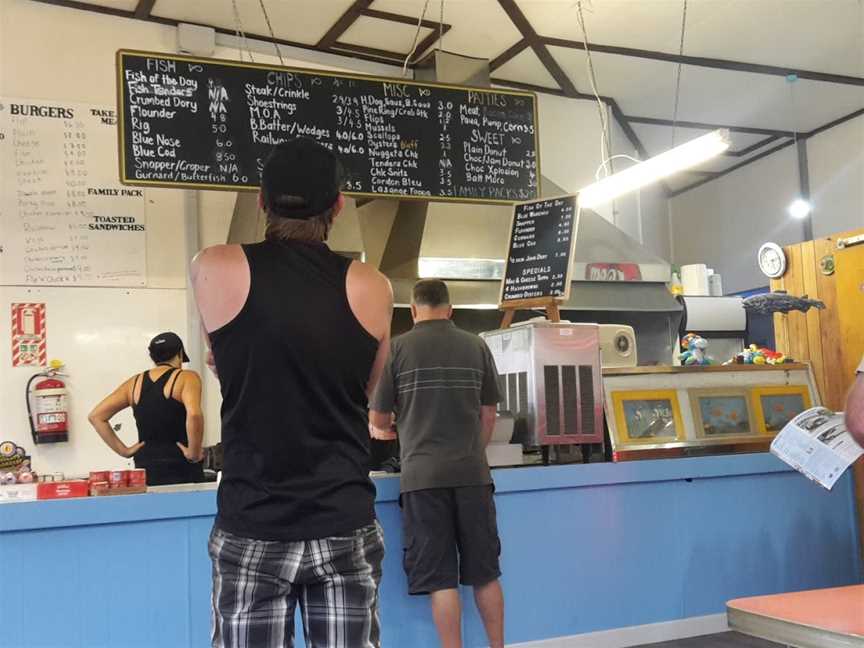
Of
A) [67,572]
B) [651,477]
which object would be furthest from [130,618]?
[651,477]

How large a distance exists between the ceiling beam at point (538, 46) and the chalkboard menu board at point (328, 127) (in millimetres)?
1073

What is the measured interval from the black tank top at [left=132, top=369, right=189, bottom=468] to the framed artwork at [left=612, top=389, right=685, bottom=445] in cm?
182

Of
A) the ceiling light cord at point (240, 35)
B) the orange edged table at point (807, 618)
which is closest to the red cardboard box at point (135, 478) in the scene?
the orange edged table at point (807, 618)

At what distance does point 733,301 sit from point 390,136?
3391mm

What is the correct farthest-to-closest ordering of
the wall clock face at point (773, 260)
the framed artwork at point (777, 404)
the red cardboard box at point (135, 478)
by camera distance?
the wall clock face at point (773, 260), the framed artwork at point (777, 404), the red cardboard box at point (135, 478)

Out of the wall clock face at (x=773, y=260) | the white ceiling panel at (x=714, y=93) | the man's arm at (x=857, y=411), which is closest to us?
the man's arm at (x=857, y=411)

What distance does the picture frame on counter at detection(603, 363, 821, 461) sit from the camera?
3611 mm

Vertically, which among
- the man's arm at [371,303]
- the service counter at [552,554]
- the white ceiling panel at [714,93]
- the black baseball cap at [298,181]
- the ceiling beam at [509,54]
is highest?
the ceiling beam at [509,54]

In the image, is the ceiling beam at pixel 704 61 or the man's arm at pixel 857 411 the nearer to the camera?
the man's arm at pixel 857 411

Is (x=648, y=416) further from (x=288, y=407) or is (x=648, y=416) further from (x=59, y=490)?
(x=288, y=407)

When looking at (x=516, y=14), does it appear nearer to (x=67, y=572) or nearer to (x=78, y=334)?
(x=78, y=334)

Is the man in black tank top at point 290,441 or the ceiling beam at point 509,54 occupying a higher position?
the ceiling beam at point 509,54

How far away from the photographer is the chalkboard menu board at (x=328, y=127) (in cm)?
372

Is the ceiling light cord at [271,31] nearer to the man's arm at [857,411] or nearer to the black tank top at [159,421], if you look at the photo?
the black tank top at [159,421]
